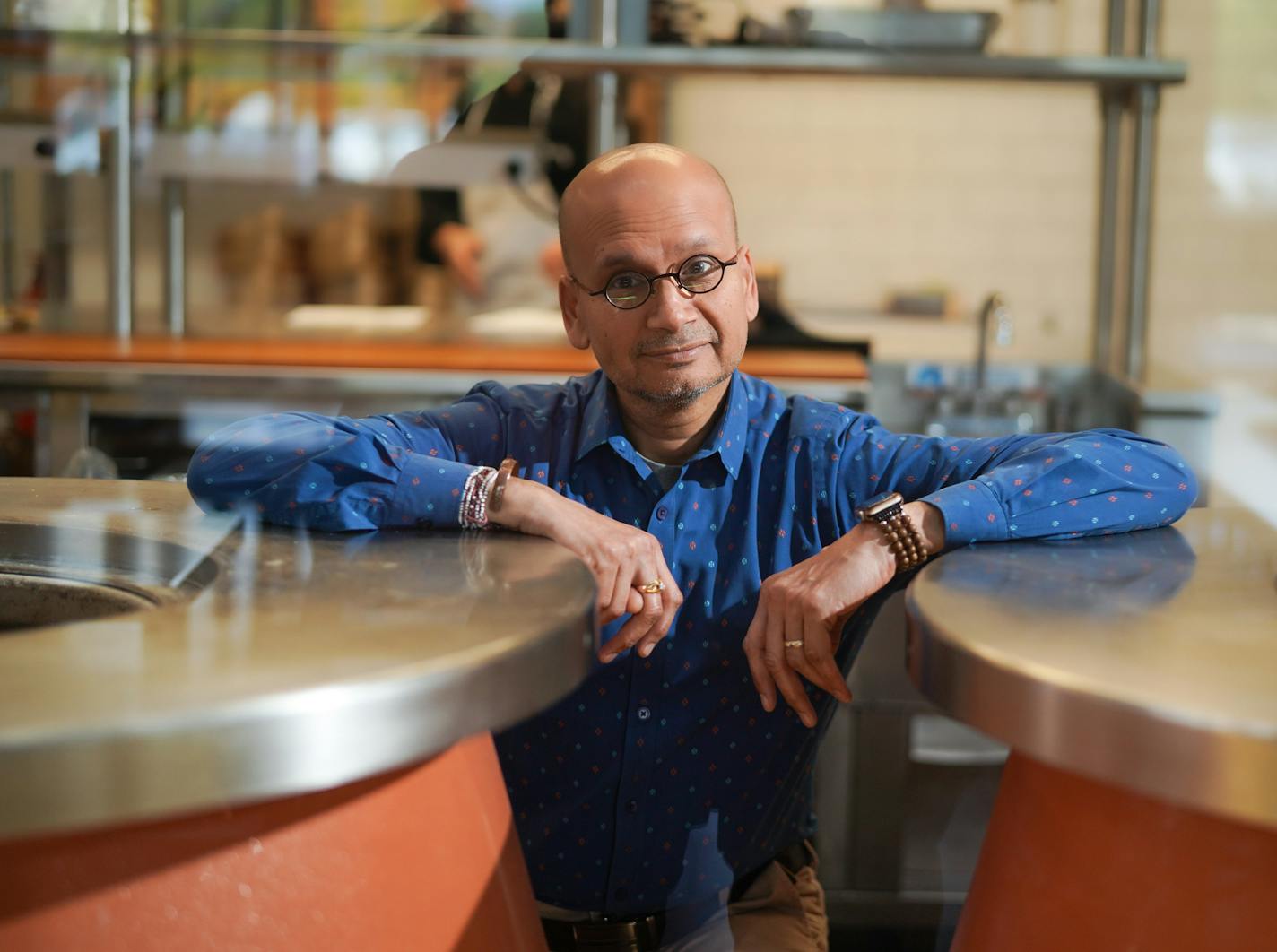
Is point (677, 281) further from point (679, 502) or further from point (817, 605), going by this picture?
point (817, 605)

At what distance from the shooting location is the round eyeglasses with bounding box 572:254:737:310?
4.80 ft

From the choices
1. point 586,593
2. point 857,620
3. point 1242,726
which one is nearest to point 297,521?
point 586,593

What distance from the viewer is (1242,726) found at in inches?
29.2

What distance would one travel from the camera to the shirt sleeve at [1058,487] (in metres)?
1.20

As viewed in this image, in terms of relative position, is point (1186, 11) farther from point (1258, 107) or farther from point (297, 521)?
point (297, 521)

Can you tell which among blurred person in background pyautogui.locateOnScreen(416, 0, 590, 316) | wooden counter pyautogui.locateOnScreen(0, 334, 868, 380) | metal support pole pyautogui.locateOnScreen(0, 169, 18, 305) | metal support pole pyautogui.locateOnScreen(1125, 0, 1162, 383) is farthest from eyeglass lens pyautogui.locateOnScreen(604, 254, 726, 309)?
metal support pole pyautogui.locateOnScreen(0, 169, 18, 305)

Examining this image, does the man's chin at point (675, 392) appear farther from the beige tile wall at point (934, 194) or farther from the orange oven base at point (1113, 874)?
the beige tile wall at point (934, 194)

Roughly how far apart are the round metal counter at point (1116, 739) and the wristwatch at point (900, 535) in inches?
4.4

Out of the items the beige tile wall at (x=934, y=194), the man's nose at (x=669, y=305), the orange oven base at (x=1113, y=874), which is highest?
the beige tile wall at (x=934, y=194)

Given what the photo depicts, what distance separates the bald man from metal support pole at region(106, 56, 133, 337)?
5.62 feet

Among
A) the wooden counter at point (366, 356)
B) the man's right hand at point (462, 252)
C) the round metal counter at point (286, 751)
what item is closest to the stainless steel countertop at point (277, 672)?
the round metal counter at point (286, 751)

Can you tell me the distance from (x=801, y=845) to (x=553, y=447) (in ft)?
1.60

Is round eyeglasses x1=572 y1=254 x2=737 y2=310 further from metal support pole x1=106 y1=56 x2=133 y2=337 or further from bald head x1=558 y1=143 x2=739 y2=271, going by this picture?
metal support pole x1=106 y1=56 x2=133 y2=337

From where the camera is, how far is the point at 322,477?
1224 millimetres
